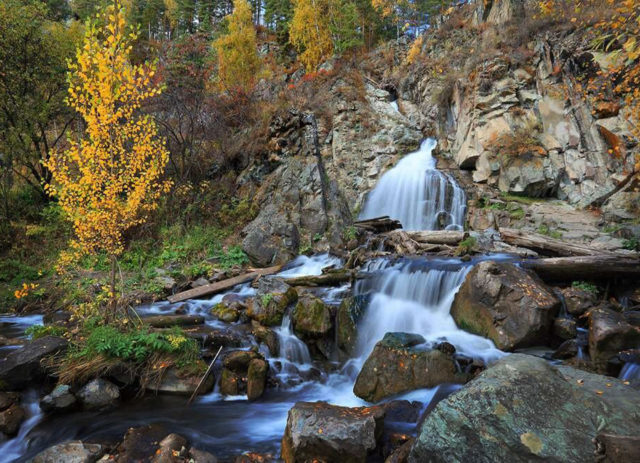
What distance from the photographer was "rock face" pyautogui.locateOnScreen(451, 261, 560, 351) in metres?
5.52

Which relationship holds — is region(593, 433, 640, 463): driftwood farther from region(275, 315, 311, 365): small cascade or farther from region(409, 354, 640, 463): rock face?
region(275, 315, 311, 365): small cascade

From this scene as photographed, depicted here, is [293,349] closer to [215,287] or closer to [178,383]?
[178,383]

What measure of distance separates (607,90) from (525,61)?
3793 millimetres

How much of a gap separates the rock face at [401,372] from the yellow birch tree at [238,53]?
70.5 ft

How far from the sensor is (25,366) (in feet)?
16.1

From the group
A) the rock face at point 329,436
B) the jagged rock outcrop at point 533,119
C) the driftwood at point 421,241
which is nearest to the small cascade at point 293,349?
the rock face at point 329,436

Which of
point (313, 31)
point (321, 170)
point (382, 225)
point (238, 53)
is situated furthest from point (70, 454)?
point (313, 31)

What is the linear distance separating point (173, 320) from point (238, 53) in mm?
21656

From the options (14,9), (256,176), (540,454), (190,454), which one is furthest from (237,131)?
(540,454)

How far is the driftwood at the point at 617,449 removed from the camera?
2561mm

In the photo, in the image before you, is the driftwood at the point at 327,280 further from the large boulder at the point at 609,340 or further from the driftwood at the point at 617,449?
the driftwood at the point at 617,449

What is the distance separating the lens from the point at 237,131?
1817 centimetres

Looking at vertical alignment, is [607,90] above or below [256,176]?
above

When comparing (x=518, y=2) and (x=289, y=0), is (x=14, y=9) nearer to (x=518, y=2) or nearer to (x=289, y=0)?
(x=518, y=2)
